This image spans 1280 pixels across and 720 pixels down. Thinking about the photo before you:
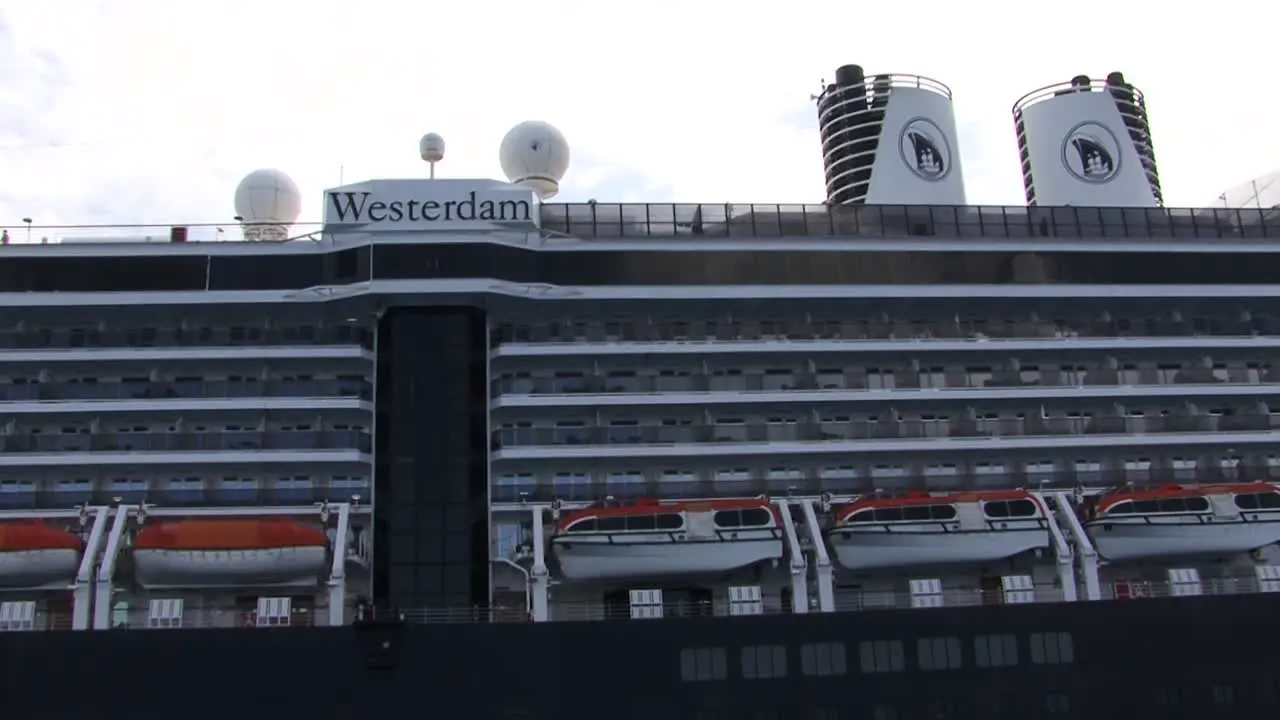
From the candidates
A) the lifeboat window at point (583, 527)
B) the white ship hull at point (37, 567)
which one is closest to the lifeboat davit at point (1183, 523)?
the lifeboat window at point (583, 527)

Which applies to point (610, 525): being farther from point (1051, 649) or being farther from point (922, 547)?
point (1051, 649)

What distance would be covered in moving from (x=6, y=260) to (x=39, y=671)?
36.2 ft

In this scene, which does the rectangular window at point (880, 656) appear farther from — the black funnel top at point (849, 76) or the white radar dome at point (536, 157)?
the black funnel top at point (849, 76)

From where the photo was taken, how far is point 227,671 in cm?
2281

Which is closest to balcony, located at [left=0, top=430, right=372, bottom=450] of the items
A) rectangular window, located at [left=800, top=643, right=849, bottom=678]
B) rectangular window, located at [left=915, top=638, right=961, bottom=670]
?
rectangular window, located at [left=800, top=643, right=849, bottom=678]

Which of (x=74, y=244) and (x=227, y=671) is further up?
(x=74, y=244)

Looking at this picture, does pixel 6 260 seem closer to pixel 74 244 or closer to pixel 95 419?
pixel 74 244

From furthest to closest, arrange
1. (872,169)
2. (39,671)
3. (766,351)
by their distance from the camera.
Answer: (872,169) → (766,351) → (39,671)

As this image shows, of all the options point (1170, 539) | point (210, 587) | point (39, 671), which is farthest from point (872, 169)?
point (39, 671)

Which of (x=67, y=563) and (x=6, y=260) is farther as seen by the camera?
(x=6, y=260)

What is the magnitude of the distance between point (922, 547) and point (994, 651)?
9.14ft

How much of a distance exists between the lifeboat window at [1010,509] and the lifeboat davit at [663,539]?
4.74 metres

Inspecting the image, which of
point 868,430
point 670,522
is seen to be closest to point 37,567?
point 670,522

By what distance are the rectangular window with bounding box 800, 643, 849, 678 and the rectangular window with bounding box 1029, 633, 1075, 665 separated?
155 inches
